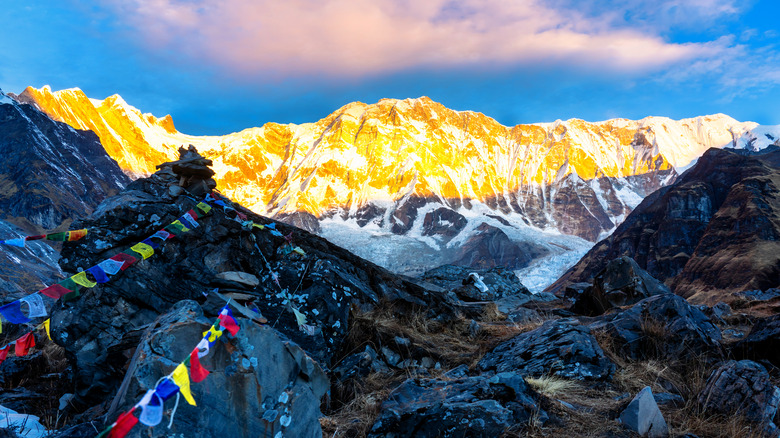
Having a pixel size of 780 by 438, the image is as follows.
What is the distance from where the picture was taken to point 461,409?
4.24 metres

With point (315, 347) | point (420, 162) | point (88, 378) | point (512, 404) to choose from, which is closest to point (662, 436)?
point (512, 404)

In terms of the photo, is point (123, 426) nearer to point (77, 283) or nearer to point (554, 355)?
point (77, 283)

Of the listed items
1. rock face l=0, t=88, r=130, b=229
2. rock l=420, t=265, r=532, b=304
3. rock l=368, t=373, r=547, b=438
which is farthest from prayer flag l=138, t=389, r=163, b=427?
rock face l=0, t=88, r=130, b=229

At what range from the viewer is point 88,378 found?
530cm

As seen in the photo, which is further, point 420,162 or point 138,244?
point 420,162

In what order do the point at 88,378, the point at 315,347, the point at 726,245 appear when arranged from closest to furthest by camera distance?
1. the point at 88,378
2. the point at 315,347
3. the point at 726,245

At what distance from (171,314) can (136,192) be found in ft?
20.0

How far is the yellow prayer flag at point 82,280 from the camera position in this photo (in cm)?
641

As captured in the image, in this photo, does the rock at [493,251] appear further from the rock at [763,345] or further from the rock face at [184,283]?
the rock at [763,345]

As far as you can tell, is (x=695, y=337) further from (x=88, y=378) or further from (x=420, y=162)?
(x=420, y=162)

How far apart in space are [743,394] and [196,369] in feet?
17.7

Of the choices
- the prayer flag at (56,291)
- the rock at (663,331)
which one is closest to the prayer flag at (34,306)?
the prayer flag at (56,291)

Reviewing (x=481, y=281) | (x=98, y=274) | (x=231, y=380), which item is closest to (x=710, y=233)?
(x=481, y=281)

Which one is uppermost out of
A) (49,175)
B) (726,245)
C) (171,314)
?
(49,175)
